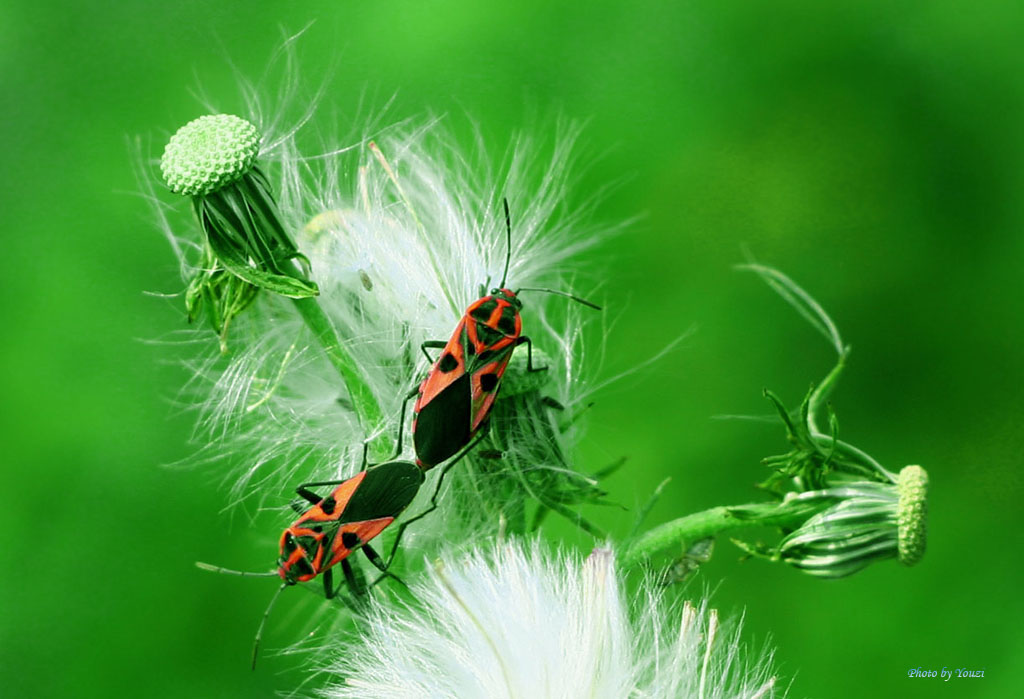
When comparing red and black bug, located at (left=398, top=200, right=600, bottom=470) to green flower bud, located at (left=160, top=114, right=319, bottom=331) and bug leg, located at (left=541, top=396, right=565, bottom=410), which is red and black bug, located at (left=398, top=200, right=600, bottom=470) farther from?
green flower bud, located at (left=160, top=114, right=319, bottom=331)

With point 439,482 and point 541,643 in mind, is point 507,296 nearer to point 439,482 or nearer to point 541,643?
point 439,482

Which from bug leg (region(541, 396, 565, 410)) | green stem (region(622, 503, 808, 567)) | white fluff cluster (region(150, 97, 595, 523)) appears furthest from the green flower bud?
green stem (region(622, 503, 808, 567))

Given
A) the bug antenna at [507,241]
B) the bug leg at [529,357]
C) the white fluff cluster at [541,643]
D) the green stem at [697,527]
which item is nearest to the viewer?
the white fluff cluster at [541,643]

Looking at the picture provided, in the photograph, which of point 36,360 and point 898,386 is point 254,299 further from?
point 898,386

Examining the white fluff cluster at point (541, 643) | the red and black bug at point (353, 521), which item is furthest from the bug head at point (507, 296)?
the white fluff cluster at point (541, 643)

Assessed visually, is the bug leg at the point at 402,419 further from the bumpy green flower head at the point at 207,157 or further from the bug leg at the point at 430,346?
the bumpy green flower head at the point at 207,157

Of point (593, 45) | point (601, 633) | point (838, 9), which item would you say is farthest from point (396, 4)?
point (601, 633)
